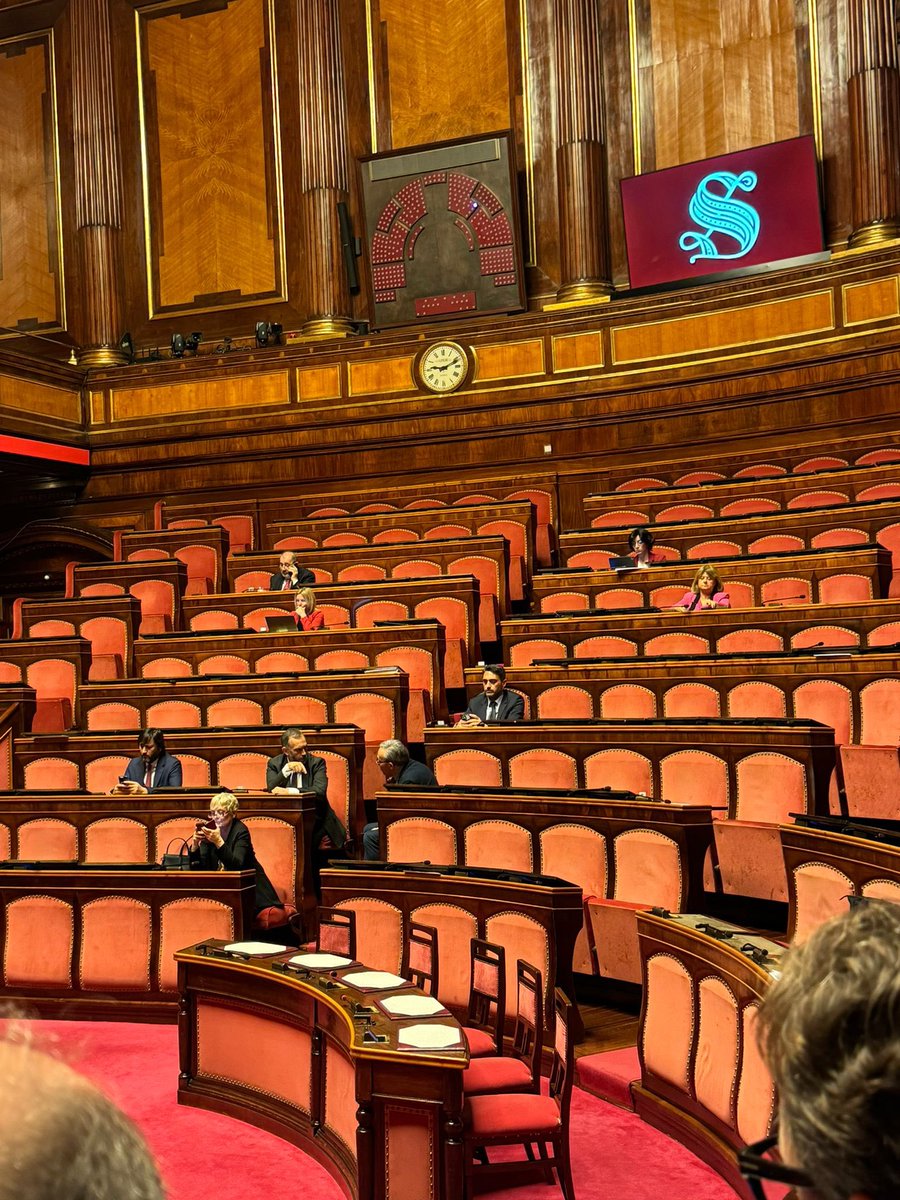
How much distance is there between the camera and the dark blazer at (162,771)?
439cm

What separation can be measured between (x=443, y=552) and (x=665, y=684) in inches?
79.0

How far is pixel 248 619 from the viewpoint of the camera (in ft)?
19.4

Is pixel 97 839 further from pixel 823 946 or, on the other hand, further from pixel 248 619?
pixel 823 946

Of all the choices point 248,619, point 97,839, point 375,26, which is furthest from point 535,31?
point 97,839

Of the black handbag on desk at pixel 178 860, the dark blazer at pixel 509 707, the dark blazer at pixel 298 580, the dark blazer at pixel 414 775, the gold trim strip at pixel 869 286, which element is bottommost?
the black handbag on desk at pixel 178 860

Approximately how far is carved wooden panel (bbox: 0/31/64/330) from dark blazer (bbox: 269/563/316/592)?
4193 mm

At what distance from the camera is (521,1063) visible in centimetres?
258

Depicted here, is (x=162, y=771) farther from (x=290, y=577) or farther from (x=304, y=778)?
(x=290, y=577)

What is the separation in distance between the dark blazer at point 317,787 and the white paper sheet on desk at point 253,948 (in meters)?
0.81

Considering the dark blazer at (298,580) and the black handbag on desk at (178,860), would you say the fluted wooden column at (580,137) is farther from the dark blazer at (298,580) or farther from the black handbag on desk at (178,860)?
the black handbag on desk at (178,860)

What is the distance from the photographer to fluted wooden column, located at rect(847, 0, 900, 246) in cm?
679

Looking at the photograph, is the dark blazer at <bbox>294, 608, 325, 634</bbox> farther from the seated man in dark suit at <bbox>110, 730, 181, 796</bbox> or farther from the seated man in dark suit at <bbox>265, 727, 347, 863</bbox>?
the seated man in dark suit at <bbox>265, 727, 347, 863</bbox>

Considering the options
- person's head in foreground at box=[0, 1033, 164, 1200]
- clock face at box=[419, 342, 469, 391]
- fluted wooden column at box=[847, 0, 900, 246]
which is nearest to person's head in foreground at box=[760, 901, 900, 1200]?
person's head in foreground at box=[0, 1033, 164, 1200]

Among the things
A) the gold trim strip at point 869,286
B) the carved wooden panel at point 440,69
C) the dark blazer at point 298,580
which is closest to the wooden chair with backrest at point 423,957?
the dark blazer at point 298,580
